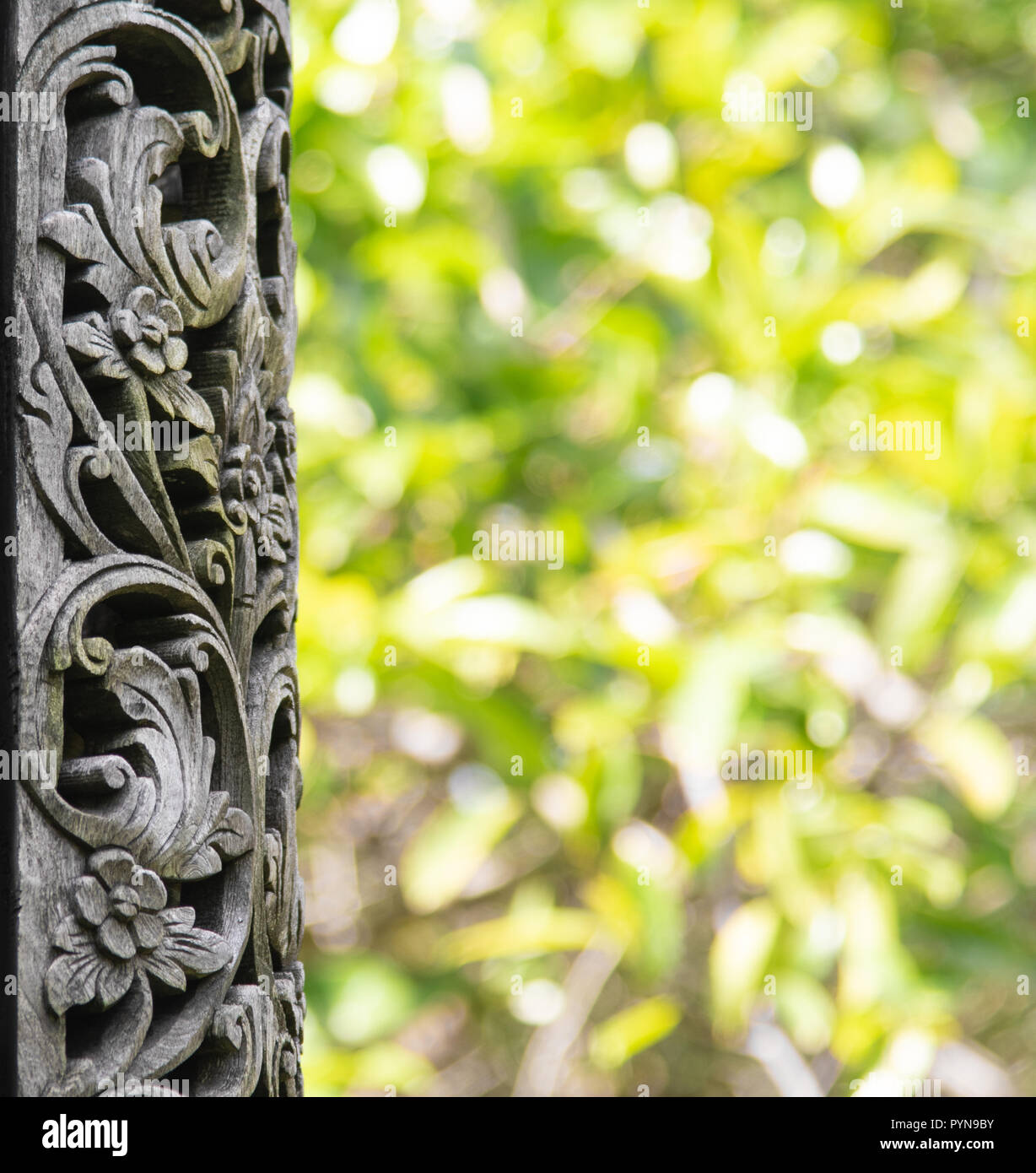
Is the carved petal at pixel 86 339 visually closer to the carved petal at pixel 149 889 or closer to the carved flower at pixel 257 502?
the carved flower at pixel 257 502

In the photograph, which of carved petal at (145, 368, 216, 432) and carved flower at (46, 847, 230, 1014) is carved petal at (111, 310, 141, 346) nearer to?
carved petal at (145, 368, 216, 432)

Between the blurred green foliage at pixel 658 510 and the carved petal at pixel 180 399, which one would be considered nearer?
the carved petal at pixel 180 399

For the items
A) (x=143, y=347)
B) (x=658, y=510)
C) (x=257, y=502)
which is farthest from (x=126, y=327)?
(x=658, y=510)

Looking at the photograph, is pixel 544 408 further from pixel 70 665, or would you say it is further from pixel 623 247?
pixel 70 665

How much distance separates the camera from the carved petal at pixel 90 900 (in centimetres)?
45

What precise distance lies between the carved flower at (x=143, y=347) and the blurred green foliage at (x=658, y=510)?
39.0 inches

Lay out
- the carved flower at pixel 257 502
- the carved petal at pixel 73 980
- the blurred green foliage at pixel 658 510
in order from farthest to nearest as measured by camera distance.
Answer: the blurred green foliage at pixel 658 510 → the carved flower at pixel 257 502 → the carved petal at pixel 73 980

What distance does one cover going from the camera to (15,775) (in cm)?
44

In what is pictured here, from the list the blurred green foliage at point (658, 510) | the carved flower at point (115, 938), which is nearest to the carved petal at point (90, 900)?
the carved flower at point (115, 938)

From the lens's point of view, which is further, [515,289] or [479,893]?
[479,893]

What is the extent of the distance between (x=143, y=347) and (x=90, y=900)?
0.21 meters
